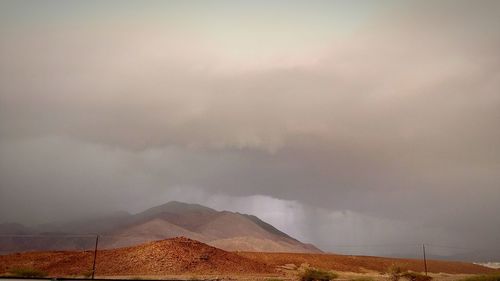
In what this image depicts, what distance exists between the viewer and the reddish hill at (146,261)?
4928 centimetres

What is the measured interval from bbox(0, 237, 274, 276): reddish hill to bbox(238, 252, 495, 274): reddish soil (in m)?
10.3

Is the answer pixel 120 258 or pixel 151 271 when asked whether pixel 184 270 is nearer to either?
pixel 151 271

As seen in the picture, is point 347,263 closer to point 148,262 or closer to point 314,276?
point 148,262

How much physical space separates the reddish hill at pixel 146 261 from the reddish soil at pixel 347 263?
10313mm

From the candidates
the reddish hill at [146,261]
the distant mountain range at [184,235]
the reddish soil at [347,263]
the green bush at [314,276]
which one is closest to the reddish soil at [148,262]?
the reddish hill at [146,261]

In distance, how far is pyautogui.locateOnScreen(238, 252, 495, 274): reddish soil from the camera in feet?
220

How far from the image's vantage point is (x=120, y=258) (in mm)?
53281

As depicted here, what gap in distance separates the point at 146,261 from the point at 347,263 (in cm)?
3441

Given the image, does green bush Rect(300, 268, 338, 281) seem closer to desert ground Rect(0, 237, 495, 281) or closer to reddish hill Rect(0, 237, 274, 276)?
desert ground Rect(0, 237, 495, 281)

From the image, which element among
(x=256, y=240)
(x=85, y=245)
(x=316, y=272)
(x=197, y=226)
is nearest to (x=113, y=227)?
(x=197, y=226)

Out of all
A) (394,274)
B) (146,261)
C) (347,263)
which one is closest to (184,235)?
(347,263)

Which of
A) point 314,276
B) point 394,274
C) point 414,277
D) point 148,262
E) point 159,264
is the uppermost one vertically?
point 148,262

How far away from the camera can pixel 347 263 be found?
238 ft

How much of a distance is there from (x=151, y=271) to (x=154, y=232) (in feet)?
329
